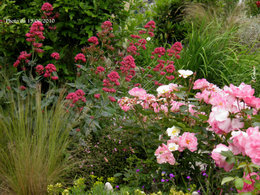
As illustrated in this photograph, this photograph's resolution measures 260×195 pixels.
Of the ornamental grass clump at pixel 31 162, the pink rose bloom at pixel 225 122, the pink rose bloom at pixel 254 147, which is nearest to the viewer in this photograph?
the pink rose bloom at pixel 254 147

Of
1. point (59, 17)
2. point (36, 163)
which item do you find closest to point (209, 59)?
point (59, 17)

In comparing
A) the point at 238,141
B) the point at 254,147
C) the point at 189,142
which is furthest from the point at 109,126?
the point at 254,147

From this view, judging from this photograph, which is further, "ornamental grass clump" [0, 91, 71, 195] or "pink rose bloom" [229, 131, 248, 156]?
"ornamental grass clump" [0, 91, 71, 195]

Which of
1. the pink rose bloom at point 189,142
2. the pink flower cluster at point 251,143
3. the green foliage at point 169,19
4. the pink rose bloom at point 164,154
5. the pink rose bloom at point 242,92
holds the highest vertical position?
the pink rose bloom at point 242,92

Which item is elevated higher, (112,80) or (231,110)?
(231,110)

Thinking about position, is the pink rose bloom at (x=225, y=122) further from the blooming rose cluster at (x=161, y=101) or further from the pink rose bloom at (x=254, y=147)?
the blooming rose cluster at (x=161, y=101)

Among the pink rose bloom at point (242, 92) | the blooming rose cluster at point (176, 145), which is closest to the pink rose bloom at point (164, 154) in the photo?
the blooming rose cluster at point (176, 145)

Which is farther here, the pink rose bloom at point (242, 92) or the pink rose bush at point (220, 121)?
the pink rose bloom at point (242, 92)

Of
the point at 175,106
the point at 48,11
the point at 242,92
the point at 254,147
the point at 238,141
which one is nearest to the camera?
the point at 254,147

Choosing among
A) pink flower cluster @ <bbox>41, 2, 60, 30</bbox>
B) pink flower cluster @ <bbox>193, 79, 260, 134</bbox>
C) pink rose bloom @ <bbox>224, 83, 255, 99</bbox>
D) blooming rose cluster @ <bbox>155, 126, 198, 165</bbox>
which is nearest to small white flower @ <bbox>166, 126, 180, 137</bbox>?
blooming rose cluster @ <bbox>155, 126, 198, 165</bbox>

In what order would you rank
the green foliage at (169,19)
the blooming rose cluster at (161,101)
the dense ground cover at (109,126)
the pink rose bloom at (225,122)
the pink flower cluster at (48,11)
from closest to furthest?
the pink rose bloom at (225,122), the dense ground cover at (109,126), the blooming rose cluster at (161,101), the pink flower cluster at (48,11), the green foliage at (169,19)

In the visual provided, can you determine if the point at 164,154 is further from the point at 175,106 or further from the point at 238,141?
the point at 238,141

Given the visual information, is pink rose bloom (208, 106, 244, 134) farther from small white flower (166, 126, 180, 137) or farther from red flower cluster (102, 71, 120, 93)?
red flower cluster (102, 71, 120, 93)

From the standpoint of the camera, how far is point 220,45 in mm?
5367
